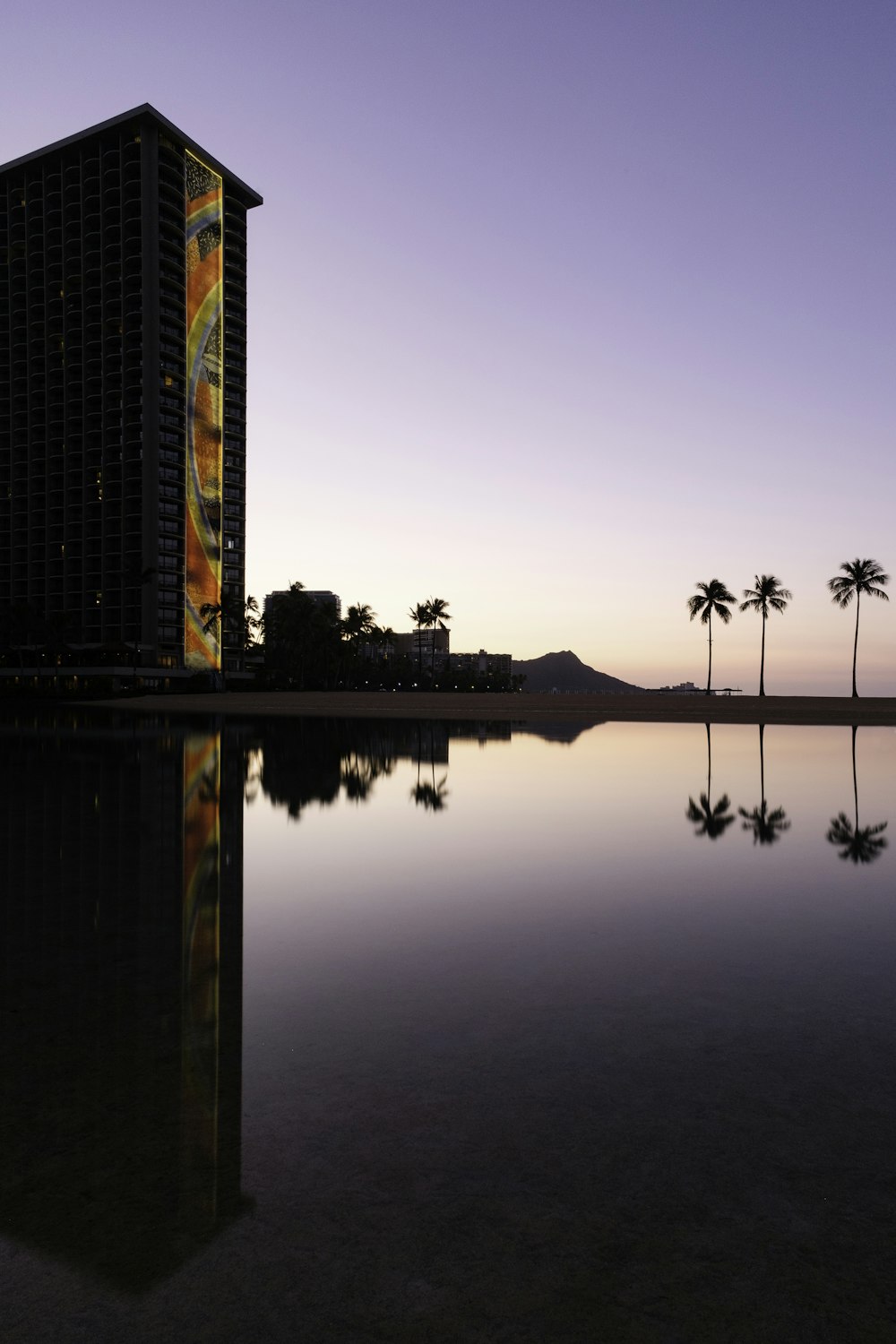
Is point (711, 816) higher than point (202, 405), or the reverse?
point (202, 405)

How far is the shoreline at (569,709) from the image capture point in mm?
63906

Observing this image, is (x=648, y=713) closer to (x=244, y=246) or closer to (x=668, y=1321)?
(x=668, y=1321)

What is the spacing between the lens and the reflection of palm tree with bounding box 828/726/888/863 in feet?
37.6

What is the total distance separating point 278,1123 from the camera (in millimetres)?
4137

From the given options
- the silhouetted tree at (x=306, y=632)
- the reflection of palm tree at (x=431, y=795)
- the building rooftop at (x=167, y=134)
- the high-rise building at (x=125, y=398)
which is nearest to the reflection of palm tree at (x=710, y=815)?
the reflection of palm tree at (x=431, y=795)

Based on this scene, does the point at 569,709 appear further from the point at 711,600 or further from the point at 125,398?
the point at 125,398

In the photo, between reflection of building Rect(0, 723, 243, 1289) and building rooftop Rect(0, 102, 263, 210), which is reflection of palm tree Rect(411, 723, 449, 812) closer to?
reflection of building Rect(0, 723, 243, 1289)

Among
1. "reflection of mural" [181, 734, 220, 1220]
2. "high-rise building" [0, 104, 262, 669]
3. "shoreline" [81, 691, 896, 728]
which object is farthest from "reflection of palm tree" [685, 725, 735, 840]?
"high-rise building" [0, 104, 262, 669]

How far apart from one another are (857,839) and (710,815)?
2.80 meters

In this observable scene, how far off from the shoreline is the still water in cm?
5159

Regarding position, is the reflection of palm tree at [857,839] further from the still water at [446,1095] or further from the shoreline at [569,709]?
the shoreline at [569,709]

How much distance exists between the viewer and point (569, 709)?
74312mm

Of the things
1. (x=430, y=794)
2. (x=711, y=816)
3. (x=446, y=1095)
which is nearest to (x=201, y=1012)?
(x=446, y=1095)

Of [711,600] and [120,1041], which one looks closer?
[120,1041]
